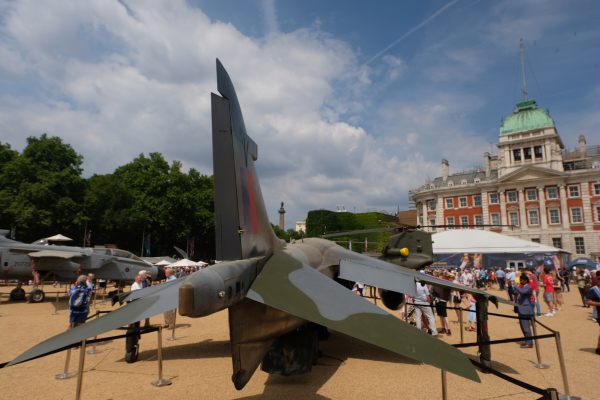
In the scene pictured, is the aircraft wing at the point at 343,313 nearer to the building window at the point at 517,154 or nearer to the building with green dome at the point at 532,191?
the building with green dome at the point at 532,191

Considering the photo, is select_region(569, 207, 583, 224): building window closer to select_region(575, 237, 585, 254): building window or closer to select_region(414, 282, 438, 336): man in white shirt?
select_region(575, 237, 585, 254): building window

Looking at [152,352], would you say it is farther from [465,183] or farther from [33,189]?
[465,183]

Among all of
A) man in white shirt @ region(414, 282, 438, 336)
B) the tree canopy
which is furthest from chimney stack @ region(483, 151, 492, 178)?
man in white shirt @ region(414, 282, 438, 336)

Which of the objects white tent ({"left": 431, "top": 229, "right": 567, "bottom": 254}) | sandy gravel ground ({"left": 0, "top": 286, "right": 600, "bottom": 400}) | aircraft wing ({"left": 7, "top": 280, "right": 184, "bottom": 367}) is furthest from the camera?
white tent ({"left": 431, "top": 229, "right": 567, "bottom": 254})

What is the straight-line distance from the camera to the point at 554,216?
5841cm

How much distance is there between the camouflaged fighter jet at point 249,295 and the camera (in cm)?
327

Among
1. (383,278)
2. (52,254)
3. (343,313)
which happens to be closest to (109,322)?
(343,313)

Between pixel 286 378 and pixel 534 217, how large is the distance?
67.4m

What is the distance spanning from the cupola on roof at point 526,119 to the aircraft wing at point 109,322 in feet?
246

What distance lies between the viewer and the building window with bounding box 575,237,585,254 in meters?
55.0

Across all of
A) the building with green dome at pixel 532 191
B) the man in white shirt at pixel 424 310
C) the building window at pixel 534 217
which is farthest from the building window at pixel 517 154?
the man in white shirt at pixel 424 310

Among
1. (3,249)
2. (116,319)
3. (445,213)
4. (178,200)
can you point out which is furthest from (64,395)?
(445,213)

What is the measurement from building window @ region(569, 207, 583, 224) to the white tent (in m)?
30.6

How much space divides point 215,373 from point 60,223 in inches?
1474
